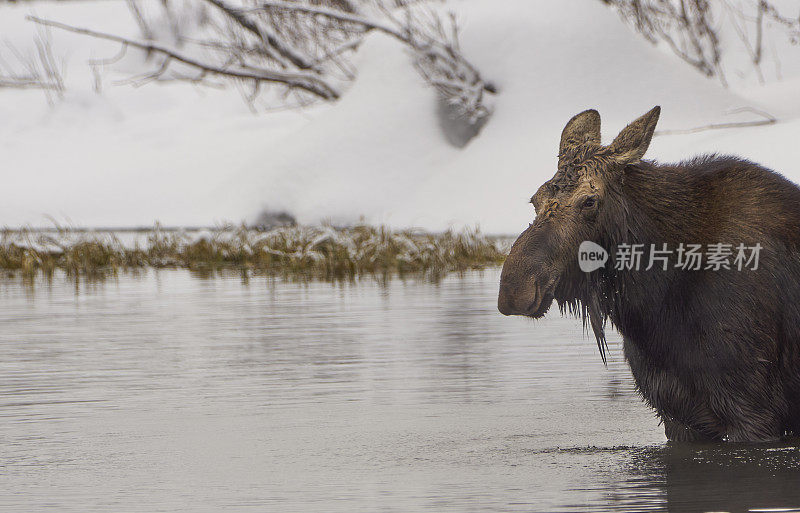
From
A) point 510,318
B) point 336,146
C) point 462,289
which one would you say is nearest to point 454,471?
point 510,318

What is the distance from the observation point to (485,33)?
63.2 feet

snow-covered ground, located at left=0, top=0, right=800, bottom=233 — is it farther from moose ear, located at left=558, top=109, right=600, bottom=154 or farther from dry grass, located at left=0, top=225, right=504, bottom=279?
moose ear, located at left=558, top=109, right=600, bottom=154

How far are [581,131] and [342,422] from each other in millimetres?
1409

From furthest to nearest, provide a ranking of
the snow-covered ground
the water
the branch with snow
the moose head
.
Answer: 1. the branch with snow
2. the snow-covered ground
3. the moose head
4. the water

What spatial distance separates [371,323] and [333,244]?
5723 mm

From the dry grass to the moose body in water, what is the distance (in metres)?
8.09

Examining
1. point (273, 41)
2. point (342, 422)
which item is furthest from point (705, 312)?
point (273, 41)

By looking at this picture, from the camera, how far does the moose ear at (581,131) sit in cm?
417

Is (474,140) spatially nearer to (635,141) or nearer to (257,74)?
(257,74)

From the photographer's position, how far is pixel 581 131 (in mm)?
4207

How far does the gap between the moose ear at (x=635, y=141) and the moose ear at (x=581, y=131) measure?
84mm

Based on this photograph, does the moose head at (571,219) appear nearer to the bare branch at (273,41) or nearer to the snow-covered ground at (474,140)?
the snow-covered ground at (474,140)

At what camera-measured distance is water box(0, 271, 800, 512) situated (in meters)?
3.47

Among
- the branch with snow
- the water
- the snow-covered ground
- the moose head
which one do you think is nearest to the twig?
the branch with snow
